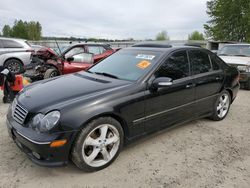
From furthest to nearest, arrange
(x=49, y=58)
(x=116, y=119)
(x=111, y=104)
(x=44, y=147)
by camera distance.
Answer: (x=49, y=58) < (x=116, y=119) < (x=111, y=104) < (x=44, y=147)

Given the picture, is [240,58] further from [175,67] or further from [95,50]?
[175,67]

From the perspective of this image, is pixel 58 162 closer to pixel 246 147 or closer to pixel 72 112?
pixel 72 112

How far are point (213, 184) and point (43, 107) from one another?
2.14 m

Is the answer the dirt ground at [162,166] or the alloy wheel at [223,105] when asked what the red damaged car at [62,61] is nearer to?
the dirt ground at [162,166]

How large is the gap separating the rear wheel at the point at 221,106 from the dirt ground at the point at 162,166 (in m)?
0.56

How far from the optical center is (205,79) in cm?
399

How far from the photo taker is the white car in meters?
9.16

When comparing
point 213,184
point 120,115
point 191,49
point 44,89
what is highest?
point 191,49

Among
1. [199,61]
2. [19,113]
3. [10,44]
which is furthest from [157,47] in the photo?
[10,44]

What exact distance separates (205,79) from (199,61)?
13.2 inches

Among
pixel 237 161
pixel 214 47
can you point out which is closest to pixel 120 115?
pixel 237 161

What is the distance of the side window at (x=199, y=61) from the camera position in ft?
12.7

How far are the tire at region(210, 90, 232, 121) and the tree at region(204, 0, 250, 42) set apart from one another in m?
23.8

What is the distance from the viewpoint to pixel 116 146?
115 inches
